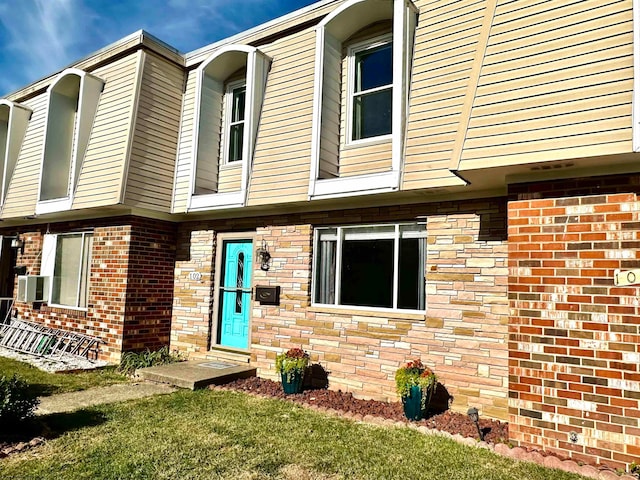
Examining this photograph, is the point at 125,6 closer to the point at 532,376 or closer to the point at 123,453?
the point at 123,453

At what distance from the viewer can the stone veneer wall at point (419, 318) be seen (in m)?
5.43

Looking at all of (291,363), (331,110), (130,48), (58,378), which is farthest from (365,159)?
(58,378)

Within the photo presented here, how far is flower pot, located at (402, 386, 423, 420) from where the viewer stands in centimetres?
522

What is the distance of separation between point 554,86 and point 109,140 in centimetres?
769

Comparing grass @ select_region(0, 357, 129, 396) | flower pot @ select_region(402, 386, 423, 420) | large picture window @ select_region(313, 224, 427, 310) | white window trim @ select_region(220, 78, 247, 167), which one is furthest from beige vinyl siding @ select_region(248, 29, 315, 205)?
grass @ select_region(0, 357, 129, 396)

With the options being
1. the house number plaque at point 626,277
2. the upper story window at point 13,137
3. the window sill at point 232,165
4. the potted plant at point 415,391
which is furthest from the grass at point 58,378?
the house number plaque at point 626,277

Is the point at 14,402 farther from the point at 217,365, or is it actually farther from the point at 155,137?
the point at 155,137

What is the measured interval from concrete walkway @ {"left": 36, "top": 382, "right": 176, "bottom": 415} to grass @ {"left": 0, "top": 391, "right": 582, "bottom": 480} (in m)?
0.35

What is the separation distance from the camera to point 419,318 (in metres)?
5.89

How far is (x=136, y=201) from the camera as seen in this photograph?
813 cm

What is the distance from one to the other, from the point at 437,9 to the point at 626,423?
A: 5433 millimetres

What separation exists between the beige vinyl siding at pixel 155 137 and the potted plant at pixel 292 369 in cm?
407

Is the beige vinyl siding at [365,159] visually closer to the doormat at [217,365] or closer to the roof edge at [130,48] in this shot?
the doormat at [217,365]

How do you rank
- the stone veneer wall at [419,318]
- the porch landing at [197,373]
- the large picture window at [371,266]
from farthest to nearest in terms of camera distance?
the porch landing at [197,373]
the large picture window at [371,266]
the stone veneer wall at [419,318]
